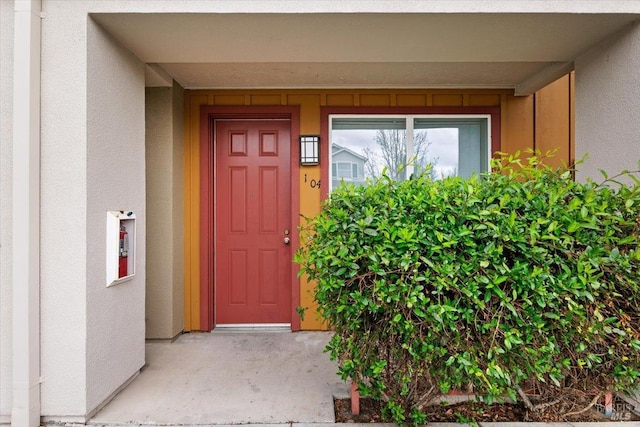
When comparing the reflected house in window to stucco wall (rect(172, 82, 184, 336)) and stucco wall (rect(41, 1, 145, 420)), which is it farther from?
stucco wall (rect(41, 1, 145, 420))

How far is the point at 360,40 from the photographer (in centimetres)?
267

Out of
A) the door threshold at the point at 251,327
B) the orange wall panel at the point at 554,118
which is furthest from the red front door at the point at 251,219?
the orange wall panel at the point at 554,118

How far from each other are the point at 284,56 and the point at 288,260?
213 centimetres

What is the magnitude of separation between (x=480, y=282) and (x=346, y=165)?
240cm

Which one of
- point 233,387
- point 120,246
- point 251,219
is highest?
point 251,219

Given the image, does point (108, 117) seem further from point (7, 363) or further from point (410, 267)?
point (410, 267)

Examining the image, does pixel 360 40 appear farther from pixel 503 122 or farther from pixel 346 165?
pixel 503 122

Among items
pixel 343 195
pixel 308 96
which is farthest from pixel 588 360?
pixel 308 96

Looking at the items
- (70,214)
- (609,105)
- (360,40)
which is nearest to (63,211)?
(70,214)

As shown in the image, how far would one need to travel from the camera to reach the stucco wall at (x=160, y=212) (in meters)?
3.68

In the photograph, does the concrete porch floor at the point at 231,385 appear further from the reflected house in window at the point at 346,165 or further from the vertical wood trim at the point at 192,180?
the reflected house in window at the point at 346,165

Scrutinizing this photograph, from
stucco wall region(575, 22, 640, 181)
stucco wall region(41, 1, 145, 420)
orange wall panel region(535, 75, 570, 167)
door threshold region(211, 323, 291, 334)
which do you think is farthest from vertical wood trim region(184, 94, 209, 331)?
orange wall panel region(535, 75, 570, 167)

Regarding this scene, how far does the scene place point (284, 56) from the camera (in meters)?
2.91

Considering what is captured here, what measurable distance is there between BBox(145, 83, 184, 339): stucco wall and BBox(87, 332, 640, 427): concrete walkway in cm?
31
